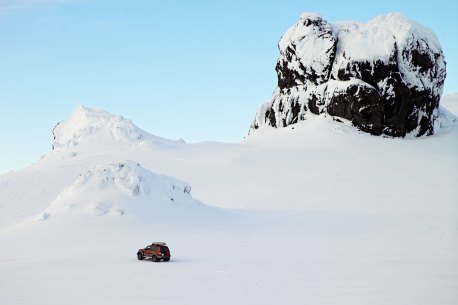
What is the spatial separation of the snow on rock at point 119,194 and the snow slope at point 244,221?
11cm

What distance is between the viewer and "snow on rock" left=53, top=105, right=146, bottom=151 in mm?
81062

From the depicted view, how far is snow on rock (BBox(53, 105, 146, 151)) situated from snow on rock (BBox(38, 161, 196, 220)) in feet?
128

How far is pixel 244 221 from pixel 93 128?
165ft

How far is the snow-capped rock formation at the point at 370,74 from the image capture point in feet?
247

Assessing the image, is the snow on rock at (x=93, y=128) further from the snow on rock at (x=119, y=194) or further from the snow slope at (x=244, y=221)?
the snow on rock at (x=119, y=194)

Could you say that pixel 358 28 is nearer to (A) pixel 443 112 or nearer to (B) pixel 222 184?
(A) pixel 443 112

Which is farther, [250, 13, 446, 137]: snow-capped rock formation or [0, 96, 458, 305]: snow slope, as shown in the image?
[250, 13, 446, 137]: snow-capped rock formation

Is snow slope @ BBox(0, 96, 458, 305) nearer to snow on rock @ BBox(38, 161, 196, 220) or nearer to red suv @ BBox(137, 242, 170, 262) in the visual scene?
snow on rock @ BBox(38, 161, 196, 220)

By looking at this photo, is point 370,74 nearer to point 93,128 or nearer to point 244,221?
point 93,128

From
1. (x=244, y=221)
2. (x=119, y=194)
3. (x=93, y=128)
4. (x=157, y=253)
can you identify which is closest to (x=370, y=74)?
(x=93, y=128)

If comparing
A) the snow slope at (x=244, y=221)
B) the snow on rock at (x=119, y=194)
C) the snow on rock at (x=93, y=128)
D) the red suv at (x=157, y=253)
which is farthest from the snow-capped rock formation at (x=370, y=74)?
the red suv at (x=157, y=253)

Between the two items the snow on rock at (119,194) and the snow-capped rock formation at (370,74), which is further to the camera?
the snow-capped rock formation at (370,74)

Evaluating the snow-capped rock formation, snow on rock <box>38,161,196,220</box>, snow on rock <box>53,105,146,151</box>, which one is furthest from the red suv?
the snow-capped rock formation

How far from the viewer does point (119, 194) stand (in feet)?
127
